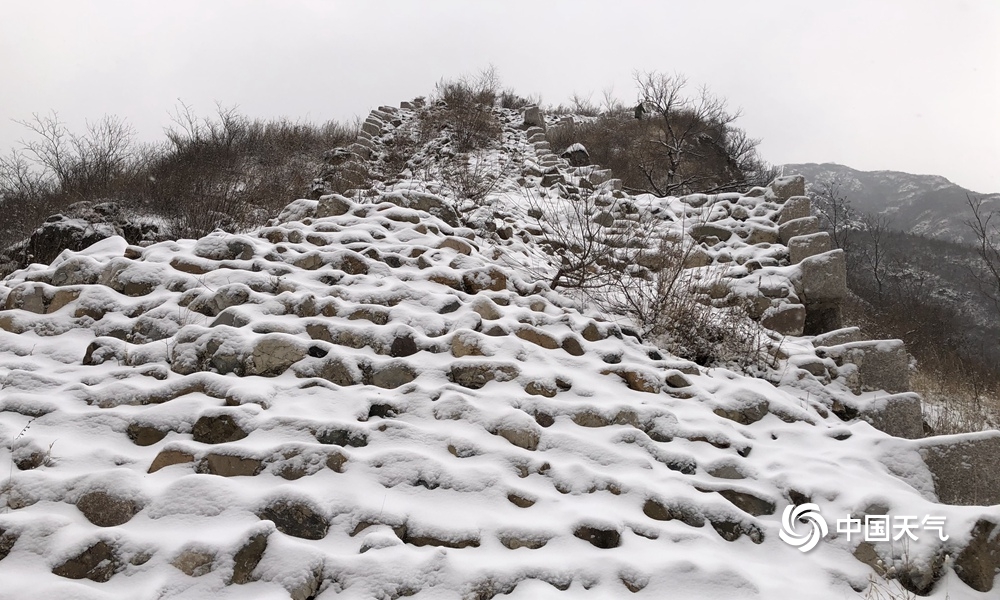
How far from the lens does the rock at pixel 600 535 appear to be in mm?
1729

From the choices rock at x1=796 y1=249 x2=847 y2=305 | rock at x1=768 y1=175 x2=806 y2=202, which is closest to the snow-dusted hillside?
rock at x1=796 y1=249 x2=847 y2=305

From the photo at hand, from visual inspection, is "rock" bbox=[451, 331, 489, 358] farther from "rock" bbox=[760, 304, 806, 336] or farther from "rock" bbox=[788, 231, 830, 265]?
"rock" bbox=[788, 231, 830, 265]

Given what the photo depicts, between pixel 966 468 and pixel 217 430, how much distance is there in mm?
3259

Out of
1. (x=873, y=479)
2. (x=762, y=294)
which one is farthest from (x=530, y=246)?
(x=873, y=479)

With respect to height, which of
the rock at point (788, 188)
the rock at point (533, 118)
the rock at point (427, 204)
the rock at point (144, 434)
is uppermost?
the rock at point (533, 118)

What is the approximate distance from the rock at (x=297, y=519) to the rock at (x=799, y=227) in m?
4.86

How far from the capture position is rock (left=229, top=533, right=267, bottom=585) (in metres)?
1.45

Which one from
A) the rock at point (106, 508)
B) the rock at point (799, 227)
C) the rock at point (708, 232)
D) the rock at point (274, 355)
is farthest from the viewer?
the rock at point (708, 232)

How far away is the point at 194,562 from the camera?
146 cm

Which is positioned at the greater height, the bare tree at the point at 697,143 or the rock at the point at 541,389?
the bare tree at the point at 697,143

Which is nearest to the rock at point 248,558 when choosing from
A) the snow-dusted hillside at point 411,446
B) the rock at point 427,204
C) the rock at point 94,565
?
the snow-dusted hillside at point 411,446

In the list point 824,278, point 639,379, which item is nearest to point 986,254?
point 824,278

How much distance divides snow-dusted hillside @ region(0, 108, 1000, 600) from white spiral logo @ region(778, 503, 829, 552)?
0.10 ft

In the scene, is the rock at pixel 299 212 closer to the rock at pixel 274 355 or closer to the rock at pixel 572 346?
the rock at pixel 274 355
